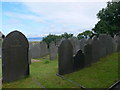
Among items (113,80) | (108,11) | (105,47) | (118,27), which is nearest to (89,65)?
(113,80)

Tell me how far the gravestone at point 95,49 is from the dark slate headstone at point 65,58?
2.65 metres

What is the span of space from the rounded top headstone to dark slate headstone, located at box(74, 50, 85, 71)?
8.37ft

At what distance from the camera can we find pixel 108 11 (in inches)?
878

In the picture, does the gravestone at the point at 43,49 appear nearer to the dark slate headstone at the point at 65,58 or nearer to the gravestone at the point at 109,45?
the gravestone at the point at 109,45

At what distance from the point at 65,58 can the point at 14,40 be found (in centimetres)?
247

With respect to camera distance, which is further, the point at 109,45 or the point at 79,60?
the point at 109,45

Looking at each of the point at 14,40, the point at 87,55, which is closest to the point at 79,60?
the point at 87,55

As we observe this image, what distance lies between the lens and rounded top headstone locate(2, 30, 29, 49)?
6.62 m

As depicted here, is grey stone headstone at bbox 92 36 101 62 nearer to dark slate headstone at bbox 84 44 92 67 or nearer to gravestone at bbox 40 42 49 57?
dark slate headstone at bbox 84 44 92 67

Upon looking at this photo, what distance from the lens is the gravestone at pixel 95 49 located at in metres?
10.2

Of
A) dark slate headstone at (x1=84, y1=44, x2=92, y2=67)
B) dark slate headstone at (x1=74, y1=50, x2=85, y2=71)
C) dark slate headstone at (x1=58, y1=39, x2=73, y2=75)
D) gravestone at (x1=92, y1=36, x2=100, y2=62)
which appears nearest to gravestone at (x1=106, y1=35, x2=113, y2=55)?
gravestone at (x1=92, y1=36, x2=100, y2=62)

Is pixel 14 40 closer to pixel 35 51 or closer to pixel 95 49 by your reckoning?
pixel 95 49

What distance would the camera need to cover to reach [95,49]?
10.4 metres

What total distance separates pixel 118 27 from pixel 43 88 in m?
17.5
